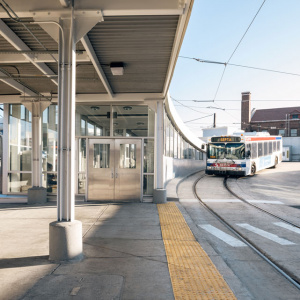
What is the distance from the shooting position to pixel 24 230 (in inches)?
304

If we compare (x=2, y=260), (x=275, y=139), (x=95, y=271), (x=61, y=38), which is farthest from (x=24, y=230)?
(x=275, y=139)

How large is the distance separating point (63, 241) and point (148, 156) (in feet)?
24.5

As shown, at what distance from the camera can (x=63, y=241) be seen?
543cm

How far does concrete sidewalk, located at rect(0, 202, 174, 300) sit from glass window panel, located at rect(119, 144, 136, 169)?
3.36 m

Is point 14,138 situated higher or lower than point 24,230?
higher

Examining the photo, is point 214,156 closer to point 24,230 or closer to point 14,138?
point 14,138

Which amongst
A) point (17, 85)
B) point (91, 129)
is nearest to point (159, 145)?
point (91, 129)

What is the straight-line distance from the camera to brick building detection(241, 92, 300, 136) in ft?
202

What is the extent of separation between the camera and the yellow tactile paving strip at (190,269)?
13.9 ft

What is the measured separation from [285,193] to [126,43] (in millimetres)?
11941

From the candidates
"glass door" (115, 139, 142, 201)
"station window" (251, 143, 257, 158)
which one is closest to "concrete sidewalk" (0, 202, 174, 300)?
"glass door" (115, 139, 142, 201)

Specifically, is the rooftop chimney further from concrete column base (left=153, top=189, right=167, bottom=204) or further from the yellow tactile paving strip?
the yellow tactile paving strip

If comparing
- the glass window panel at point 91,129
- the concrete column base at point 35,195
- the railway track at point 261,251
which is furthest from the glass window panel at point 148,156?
the concrete column base at point 35,195

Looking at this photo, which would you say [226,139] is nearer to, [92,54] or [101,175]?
[101,175]
